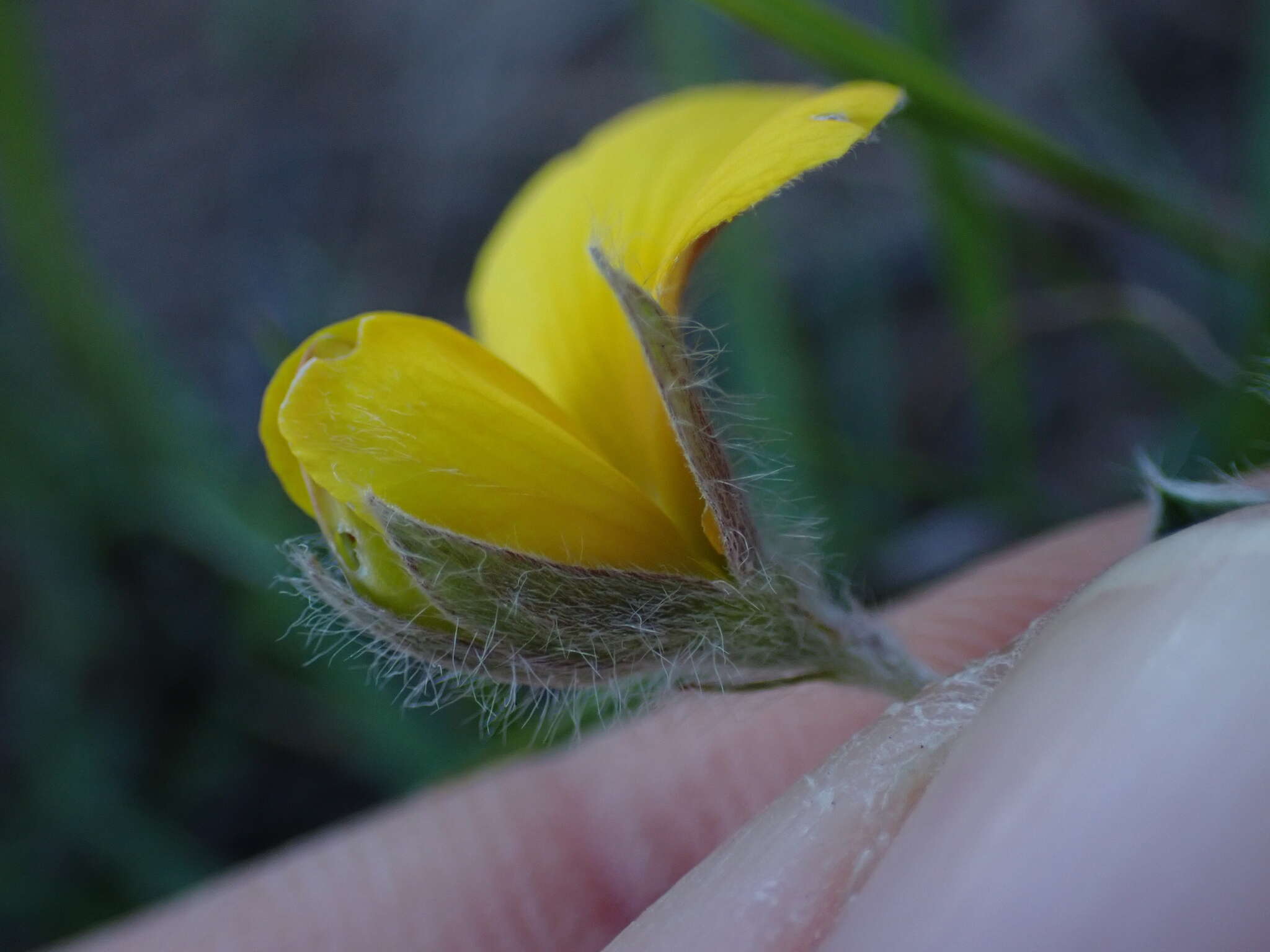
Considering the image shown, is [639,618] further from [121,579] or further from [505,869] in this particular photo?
[121,579]

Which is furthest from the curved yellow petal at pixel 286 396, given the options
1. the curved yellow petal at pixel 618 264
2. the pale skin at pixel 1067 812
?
the pale skin at pixel 1067 812

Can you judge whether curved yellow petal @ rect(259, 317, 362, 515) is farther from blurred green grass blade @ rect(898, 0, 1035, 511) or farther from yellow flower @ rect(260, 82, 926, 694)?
blurred green grass blade @ rect(898, 0, 1035, 511)

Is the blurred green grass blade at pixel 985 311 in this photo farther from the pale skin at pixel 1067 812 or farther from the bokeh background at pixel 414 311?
the pale skin at pixel 1067 812

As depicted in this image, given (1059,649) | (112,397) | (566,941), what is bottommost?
(566,941)

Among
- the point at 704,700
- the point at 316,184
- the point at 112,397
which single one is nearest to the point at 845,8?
the point at 316,184

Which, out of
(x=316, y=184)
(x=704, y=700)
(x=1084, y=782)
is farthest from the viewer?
(x=316, y=184)

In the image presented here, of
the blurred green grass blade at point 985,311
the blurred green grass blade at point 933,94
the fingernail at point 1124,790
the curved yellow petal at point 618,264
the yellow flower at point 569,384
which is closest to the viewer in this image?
the fingernail at point 1124,790

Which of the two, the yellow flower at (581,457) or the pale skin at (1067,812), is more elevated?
the yellow flower at (581,457)
